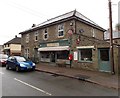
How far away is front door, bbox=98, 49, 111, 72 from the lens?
561 inches

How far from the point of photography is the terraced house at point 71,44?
595 inches

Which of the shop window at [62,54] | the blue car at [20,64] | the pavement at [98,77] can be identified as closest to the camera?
the pavement at [98,77]

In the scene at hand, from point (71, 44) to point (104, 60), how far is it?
15.4 feet

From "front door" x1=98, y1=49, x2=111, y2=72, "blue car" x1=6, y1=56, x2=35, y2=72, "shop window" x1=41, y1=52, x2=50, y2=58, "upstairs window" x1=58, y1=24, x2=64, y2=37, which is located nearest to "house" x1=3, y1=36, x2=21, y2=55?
"shop window" x1=41, y1=52, x2=50, y2=58

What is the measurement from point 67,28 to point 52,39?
309cm

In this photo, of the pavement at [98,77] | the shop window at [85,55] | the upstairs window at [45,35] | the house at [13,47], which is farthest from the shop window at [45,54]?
the house at [13,47]

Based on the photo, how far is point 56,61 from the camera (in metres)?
20.6

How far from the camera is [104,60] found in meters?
14.6

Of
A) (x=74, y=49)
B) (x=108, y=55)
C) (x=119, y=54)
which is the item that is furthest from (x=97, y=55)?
(x=74, y=49)

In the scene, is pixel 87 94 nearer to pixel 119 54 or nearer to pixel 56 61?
pixel 119 54

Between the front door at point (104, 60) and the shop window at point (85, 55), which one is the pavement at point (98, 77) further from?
the shop window at point (85, 55)

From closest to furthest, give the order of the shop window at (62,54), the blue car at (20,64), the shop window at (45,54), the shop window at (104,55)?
1. the shop window at (104,55)
2. the blue car at (20,64)
3. the shop window at (62,54)
4. the shop window at (45,54)

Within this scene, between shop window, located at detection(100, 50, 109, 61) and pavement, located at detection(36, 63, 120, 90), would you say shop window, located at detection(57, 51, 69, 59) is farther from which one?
pavement, located at detection(36, 63, 120, 90)

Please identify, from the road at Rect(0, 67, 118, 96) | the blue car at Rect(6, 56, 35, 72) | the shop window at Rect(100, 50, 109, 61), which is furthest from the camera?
the blue car at Rect(6, 56, 35, 72)
